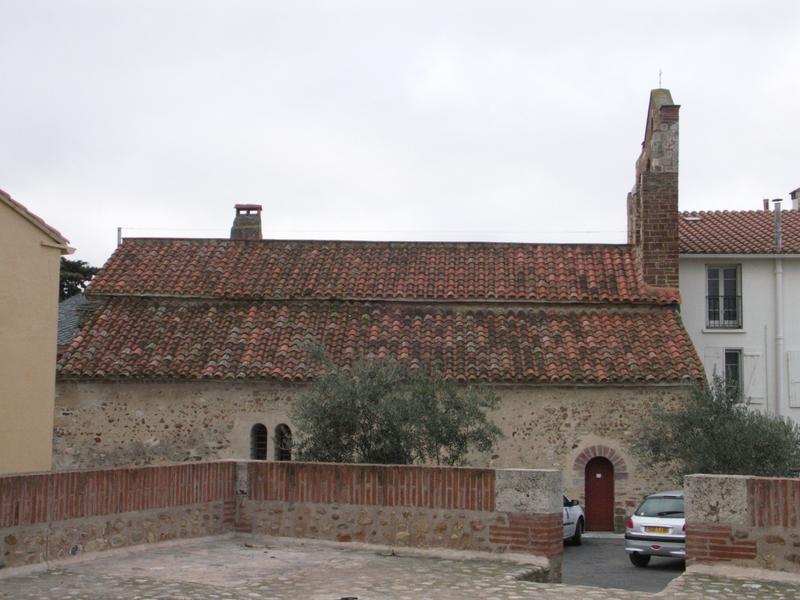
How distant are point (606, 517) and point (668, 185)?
9.41 m

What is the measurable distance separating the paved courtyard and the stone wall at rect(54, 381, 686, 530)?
1135cm

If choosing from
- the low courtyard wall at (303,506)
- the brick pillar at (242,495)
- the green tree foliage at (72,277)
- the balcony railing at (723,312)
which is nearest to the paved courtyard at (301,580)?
the low courtyard wall at (303,506)

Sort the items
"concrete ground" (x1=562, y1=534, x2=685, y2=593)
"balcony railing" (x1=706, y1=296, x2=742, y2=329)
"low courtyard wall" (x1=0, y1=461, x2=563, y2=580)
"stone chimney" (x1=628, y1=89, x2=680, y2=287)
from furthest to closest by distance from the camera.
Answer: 1. "balcony railing" (x1=706, y1=296, x2=742, y2=329)
2. "stone chimney" (x1=628, y1=89, x2=680, y2=287)
3. "concrete ground" (x1=562, y1=534, x2=685, y2=593)
4. "low courtyard wall" (x1=0, y1=461, x2=563, y2=580)

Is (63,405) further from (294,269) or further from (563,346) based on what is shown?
(563,346)

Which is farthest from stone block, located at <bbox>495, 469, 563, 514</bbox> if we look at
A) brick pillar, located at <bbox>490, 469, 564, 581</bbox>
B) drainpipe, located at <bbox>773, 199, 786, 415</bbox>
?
drainpipe, located at <bbox>773, 199, 786, 415</bbox>

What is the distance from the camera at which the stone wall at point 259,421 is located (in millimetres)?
23266

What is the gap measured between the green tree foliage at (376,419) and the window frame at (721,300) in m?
13.7

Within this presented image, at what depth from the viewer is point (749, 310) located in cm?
2794

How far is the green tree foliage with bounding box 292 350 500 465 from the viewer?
15.7 meters

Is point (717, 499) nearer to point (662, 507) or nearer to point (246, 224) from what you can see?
point (662, 507)

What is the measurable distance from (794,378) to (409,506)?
18.3 meters

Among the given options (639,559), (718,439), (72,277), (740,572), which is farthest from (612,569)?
(72,277)

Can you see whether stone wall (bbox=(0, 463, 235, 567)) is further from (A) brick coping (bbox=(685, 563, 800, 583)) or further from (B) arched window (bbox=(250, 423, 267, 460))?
(B) arched window (bbox=(250, 423, 267, 460))

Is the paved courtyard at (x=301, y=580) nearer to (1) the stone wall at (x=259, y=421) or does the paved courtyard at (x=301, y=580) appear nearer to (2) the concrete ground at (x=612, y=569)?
(2) the concrete ground at (x=612, y=569)
